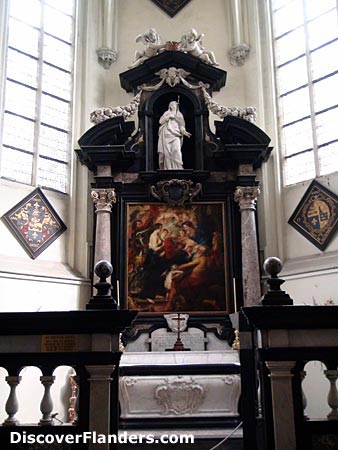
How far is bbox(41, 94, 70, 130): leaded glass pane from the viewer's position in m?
9.28

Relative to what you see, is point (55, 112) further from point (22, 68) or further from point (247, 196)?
point (247, 196)

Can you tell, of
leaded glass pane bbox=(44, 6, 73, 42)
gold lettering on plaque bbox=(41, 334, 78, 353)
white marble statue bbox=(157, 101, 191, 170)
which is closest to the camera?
gold lettering on plaque bbox=(41, 334, 78, 353)

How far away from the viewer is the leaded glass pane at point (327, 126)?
8.82 metres

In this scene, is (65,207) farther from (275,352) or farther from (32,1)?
(275,352)

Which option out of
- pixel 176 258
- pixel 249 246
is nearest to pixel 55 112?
pixel 176 258

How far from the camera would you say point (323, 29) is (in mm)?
9336

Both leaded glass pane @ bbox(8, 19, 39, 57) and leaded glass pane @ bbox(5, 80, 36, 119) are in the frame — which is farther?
leaded glass pane @ bbox(8, 19, 39, 57)

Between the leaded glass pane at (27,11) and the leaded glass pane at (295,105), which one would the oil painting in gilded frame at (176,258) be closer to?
the leaded glass pane at (295,105)

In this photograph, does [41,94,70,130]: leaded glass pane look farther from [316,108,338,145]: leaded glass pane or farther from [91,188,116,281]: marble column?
[316,108,338,145]: leaded glass pane

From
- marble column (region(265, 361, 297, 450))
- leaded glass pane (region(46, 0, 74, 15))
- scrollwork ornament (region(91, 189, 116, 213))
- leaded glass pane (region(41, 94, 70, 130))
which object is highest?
leaded glass pane (region(46, 0, 74, 15))

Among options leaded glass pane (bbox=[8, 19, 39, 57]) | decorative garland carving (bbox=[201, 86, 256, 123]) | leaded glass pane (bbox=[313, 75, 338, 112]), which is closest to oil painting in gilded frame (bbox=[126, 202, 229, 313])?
decorative garland carving (bbox=[201, 86, 256, 123])

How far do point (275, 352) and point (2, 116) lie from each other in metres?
6.55

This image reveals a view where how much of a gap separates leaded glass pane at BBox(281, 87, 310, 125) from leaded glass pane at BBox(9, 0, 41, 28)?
4572mm

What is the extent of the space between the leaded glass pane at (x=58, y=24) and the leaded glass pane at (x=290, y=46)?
384 cm
